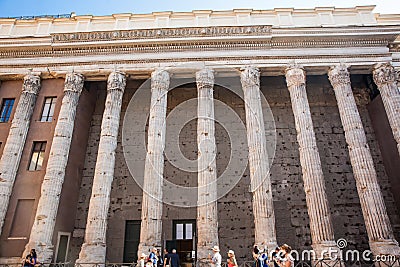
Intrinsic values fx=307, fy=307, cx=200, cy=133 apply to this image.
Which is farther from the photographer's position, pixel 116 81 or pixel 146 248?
pixel 116 81

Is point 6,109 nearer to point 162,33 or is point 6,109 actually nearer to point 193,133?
point 162,33

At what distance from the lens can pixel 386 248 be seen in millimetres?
9883

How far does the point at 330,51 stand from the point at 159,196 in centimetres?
952

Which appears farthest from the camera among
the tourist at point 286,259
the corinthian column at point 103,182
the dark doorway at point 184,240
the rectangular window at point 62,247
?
the dark doorway at point 184,240

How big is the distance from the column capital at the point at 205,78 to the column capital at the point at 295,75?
327 cm

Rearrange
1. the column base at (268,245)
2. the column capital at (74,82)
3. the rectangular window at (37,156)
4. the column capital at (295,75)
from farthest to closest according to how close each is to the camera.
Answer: the column capital at (74,82) → the column capital at (295,75) → the rectangular window at (37,156) → the column base at (268,245)

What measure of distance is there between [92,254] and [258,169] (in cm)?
643

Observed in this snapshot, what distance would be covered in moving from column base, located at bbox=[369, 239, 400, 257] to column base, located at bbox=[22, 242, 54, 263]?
10924 millimetres

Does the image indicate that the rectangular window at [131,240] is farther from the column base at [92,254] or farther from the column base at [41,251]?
the column base at [41,251]

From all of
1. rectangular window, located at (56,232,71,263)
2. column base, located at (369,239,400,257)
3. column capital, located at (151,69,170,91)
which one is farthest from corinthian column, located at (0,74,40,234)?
column base, located at (369,239,400,257)

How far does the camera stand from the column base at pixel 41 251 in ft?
33.8

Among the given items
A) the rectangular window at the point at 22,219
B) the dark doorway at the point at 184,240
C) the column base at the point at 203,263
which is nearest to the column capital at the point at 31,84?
the rectangular window at the point at 22,219

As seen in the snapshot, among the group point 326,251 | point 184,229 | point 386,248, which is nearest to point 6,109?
Result: point 184,229

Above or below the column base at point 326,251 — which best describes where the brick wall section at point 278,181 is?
above
